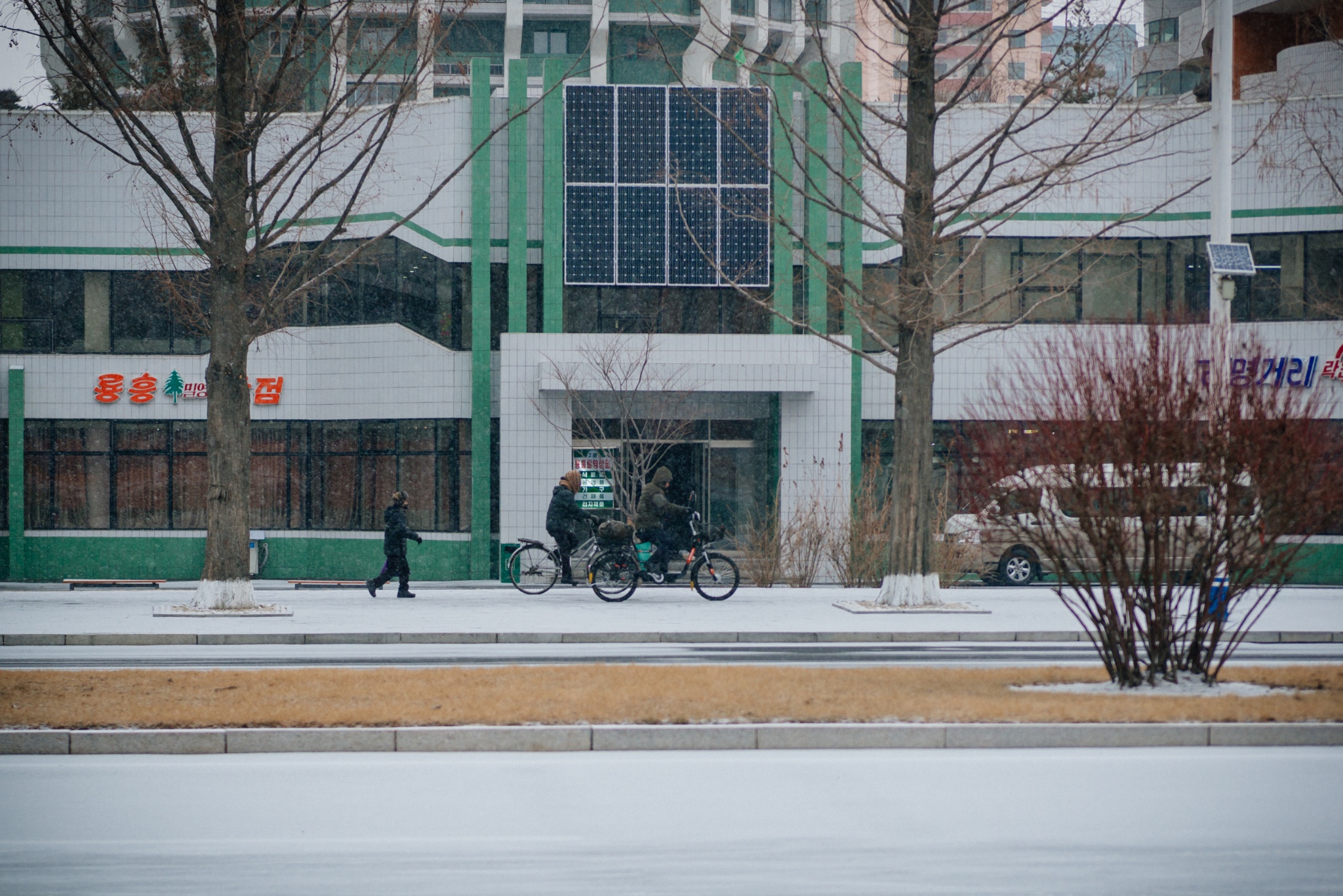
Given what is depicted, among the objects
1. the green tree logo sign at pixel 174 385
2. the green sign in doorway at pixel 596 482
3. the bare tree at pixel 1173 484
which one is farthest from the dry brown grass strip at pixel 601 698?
the green tree logo sign at pixel 174 385

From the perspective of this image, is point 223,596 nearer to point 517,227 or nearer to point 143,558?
point 517,227

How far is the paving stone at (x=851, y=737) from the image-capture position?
26.7 ft

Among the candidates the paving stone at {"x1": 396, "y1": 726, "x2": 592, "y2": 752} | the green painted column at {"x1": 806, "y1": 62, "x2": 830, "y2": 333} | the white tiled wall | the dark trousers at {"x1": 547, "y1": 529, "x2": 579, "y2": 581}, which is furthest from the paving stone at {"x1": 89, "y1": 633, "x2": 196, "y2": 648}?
the green painted column at {"x1": 806, "y1": 62, "x2": 830, "y2": 333}

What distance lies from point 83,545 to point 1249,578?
25.9 meters

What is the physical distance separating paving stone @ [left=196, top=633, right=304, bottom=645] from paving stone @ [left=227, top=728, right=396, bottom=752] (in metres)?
6.82

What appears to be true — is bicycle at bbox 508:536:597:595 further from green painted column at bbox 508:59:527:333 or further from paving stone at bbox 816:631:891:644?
green painted column at bbox 508:59:527:333

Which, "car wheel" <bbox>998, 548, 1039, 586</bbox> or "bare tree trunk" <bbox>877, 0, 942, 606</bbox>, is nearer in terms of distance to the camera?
"bare tree trunk" <bbox>877, 0, 942, 606</bbox>

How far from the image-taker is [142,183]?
1153 inches

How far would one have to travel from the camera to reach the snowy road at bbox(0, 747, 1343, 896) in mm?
5441

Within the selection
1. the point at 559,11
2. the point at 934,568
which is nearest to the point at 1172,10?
the point at 559,11

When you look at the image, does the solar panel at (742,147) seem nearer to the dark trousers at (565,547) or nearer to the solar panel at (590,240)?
the solar panel at (590,240)

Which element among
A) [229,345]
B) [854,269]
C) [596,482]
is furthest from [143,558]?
[854,269]

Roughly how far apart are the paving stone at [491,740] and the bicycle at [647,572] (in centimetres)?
1099

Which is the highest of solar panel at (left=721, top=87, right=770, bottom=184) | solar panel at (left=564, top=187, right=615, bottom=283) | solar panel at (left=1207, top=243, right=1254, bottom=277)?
solar panel at (left=721, top=87, right=770, bottom=184)
